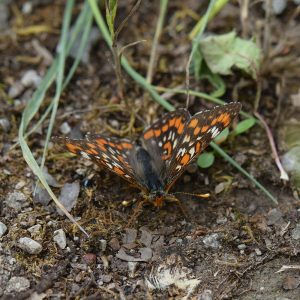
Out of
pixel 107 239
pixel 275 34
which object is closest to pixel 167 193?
pixel 107 239

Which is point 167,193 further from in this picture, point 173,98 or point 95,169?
point 173,98

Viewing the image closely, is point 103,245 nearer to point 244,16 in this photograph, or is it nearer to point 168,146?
point 168,146

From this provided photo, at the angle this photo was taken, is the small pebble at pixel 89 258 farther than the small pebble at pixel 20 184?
No

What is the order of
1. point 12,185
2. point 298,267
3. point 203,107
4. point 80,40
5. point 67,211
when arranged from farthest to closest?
point 80,40
point 203,107
point 12,185
point 67,211
point 298,267

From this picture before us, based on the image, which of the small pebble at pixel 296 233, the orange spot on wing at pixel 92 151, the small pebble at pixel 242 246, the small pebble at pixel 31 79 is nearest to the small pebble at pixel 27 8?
the small pebble at pixel 31 79

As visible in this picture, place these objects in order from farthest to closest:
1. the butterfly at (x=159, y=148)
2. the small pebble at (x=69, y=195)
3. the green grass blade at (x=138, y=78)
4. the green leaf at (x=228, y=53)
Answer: the green leaf at (x=228, y=53), the green grass blade at (x=138, y=78), the small pebble at (x=69, y=195), the butterfly at (x=159, y=148)

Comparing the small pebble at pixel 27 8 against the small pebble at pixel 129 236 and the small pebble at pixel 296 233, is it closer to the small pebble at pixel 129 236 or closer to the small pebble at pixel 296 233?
the small pebble at pixel 129 236
